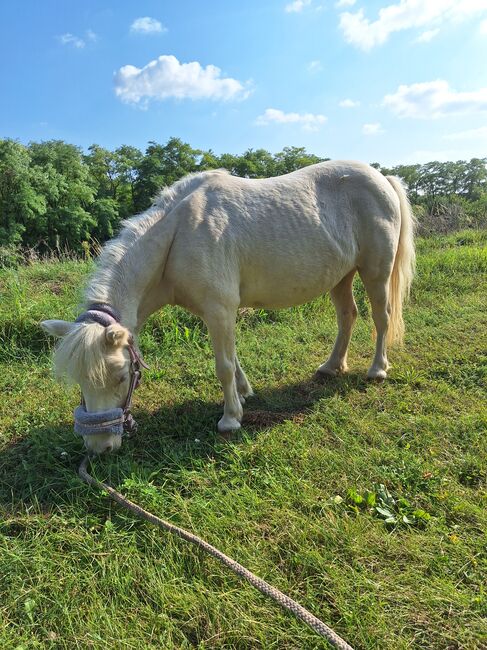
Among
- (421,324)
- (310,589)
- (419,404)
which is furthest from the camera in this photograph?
(421,324)

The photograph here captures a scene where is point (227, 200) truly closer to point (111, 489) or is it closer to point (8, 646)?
point (111, 489)

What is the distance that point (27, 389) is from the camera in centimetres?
409

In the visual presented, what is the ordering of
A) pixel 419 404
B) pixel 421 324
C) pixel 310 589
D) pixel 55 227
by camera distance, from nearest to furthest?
pixel 310 589, pixel 419 404, pixel 421 324, pixel 55 227

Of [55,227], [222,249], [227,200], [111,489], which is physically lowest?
[111,489]

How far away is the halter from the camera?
2498 mm

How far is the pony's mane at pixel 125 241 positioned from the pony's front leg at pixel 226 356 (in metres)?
0.76

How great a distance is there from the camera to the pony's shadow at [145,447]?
2629 mm

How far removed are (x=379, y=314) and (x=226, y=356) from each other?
1.91m

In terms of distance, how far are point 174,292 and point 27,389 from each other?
2.10 m

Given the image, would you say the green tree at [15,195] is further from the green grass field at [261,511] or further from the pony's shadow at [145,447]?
the pony's shadow at [145,447]

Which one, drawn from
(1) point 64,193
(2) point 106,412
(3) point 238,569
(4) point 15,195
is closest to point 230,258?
(2) point 106,412

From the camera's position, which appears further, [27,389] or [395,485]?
[27,389]

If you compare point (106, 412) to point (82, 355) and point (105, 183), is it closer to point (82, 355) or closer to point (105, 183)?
point (82, 355)

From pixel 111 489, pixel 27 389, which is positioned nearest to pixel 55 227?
pixel 27 389
